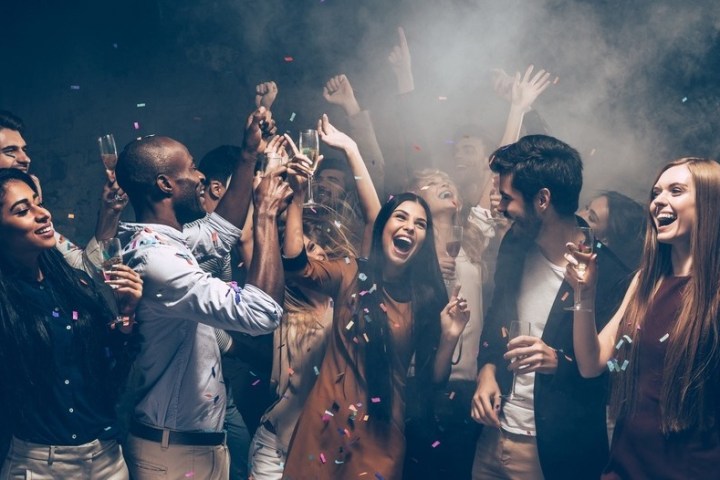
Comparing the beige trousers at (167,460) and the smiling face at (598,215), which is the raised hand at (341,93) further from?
the beige trousers at (167,460)

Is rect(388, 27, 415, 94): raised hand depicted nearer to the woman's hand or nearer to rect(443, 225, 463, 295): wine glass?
rect(443, 225, 463, 295): wine glass

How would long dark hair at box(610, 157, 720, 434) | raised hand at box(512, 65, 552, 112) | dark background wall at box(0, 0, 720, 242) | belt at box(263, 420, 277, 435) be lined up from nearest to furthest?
long dark hair at box(610, 157, 720, 434) → belt at box(263, 420, 277, 435) → raised hand at box(512, 65, 552, 112) → dark background wall at box(0, 0, 720, 242)

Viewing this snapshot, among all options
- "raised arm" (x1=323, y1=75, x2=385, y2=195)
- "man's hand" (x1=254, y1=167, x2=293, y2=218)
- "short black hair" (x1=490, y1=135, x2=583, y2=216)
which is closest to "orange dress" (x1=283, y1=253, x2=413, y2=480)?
"man's hand" (x1=254, y1=167, x2=293, y2=218)

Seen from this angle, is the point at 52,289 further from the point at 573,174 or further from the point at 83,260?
the point at 573,174

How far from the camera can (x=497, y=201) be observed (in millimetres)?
4625

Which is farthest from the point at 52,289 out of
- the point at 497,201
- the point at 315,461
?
the point at 497,201

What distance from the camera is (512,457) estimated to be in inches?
160

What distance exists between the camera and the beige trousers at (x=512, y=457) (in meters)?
4.06

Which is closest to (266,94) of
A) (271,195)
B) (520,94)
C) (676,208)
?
(520,94)

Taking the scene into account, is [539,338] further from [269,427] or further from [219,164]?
[219,164]

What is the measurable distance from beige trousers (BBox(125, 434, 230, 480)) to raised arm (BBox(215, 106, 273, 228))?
1.04 m

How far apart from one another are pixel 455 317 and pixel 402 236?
0.45m

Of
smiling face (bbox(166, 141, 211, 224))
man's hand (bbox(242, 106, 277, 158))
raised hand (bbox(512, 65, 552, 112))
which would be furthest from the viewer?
raised hand (bbox(512, 65, 552, 112))

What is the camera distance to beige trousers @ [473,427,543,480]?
4.06 meters
